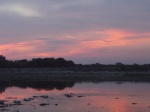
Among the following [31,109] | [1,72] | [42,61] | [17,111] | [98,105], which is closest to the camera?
[17,111]

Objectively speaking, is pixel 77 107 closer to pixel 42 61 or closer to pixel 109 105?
pixel 109 105

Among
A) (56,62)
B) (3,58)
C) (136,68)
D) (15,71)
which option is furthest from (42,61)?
(136,68)

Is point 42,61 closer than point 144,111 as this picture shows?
No

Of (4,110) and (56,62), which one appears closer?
(4,110)

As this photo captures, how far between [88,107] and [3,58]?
88.4m

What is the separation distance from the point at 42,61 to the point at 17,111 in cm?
8624

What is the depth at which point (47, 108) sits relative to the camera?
2655 cm

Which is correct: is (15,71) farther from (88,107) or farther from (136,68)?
(88,107)

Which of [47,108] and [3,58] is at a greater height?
[3,58]

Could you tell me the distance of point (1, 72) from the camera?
88188 millimetres

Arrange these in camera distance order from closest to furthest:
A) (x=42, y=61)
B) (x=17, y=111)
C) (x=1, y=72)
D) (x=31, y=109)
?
(x=17, y=111), (x=31, y=109), (x=1, y=72), (x=42, y=61)

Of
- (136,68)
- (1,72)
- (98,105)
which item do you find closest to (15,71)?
(1,72)

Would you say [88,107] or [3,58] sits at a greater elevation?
[3,58]

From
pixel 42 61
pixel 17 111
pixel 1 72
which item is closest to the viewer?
pixel 17 111
